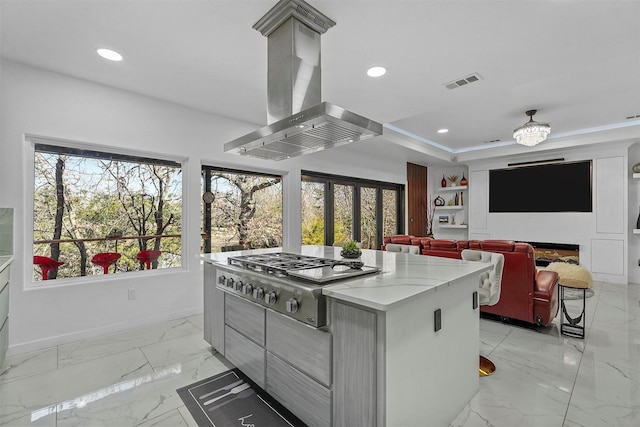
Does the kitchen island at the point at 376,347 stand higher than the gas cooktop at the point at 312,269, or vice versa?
the gas cooktop at the point at 312,269

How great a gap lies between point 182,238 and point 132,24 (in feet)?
7.62

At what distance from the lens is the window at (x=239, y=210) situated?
4027mm

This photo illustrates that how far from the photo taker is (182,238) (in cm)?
374

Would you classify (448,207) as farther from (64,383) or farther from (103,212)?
(64,383)

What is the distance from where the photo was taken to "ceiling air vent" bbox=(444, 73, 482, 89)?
2891mm

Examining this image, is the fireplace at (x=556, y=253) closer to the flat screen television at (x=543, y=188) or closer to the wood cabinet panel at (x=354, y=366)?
the flat screen television at (x=543, y=188)

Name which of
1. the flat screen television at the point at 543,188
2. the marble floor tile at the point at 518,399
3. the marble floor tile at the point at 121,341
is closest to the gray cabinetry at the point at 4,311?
the marble floor tile at the point at 121,341

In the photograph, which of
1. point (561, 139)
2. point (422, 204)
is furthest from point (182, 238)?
point (561, 139)

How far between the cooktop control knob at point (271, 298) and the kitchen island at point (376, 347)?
2.5 inches

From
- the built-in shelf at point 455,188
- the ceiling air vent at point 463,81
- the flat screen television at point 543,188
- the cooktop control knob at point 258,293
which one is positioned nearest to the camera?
the cooktop control knob at point 258,293

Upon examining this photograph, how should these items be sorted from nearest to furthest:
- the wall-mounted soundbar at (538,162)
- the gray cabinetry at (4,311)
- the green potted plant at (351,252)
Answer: the gray cabinetry at (4,311), the green potted plant at (351,252), the wall-mounted soundbar at (538,162)

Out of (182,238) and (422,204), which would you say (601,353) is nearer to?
(182,238)

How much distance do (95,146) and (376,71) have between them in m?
2.91

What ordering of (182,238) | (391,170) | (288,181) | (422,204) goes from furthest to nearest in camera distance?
(422,204), (391,170), (288,181), (182,238)
